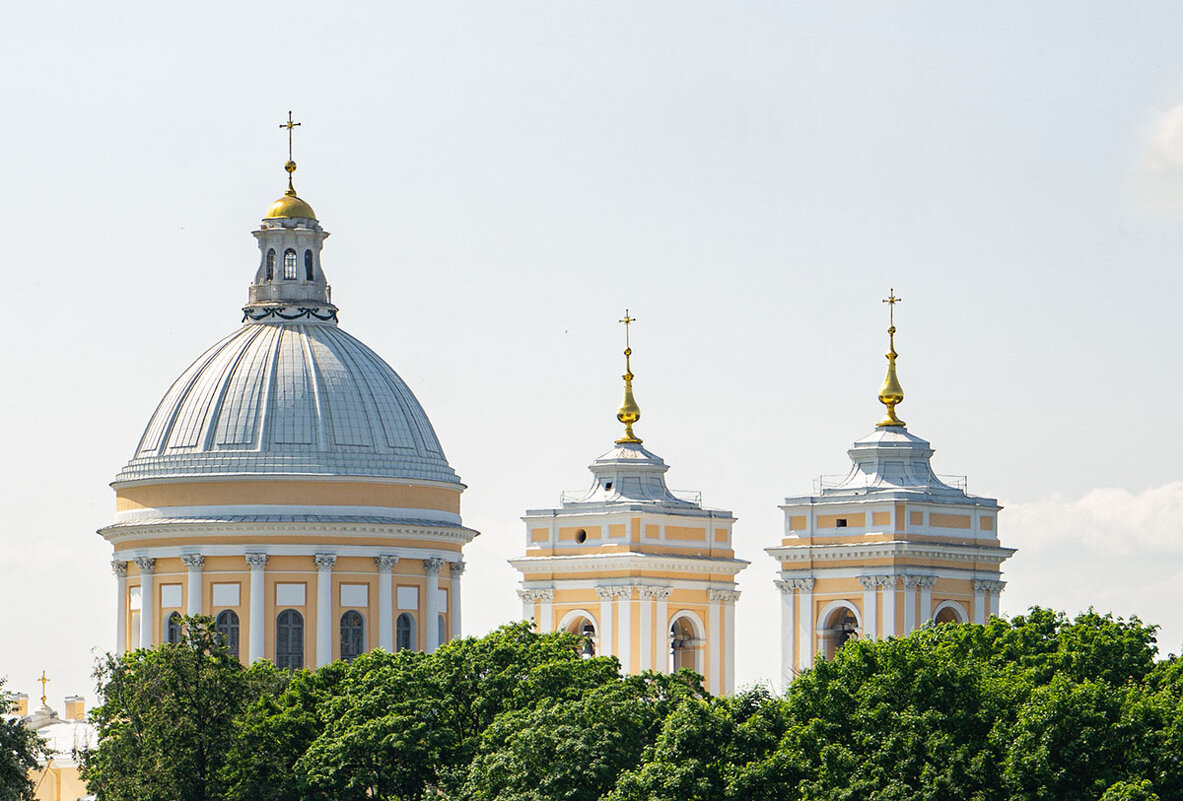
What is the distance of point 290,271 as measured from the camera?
113 meters

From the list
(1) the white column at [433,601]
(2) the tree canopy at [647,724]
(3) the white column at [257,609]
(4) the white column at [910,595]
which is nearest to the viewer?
(2) the tree canopy at [647,724]

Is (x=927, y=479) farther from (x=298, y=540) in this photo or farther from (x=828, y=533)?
(x=298, y=540)

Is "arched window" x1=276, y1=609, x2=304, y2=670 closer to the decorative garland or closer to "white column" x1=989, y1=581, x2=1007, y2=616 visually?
the decorative garland

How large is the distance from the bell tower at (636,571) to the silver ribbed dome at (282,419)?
6.64m

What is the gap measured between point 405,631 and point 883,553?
57.4 ft

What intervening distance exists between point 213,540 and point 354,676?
64.8 ft

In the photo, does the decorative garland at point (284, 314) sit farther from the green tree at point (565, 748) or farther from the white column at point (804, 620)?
the green tree at point (565, 748)

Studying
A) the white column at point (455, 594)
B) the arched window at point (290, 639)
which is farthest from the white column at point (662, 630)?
the arched window at point (290, 639)

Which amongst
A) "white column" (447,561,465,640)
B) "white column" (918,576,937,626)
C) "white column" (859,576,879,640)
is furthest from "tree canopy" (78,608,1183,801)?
"white column" (447,561,465,640)

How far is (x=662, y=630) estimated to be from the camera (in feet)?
340

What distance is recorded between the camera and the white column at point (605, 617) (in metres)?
103

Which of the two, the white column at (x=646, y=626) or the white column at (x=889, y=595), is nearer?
the white column at (x=889, y=595)

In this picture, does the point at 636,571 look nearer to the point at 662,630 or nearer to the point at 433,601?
the point at 662,630

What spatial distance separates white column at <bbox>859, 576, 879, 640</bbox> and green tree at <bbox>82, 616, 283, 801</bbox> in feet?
75.5
